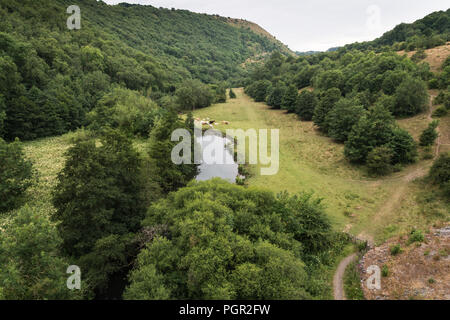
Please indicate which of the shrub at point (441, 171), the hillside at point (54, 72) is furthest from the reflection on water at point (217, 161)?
the hillside at point (54, 72)

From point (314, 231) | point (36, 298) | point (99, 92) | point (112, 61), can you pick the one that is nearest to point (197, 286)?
point (36, 298)

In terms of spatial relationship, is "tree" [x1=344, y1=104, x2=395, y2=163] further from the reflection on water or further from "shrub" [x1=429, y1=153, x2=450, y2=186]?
the reflection on water

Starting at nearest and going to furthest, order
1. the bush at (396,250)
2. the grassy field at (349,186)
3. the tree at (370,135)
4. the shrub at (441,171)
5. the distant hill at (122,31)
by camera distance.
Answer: the bush at (396,250) → the grassy field at (349,186) → the shrub at (441,171) → the tree at (370,135) → the distant hill at (122,31)

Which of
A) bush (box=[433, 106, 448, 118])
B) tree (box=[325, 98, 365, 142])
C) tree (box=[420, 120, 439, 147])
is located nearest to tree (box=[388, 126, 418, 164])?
tree (box=[420, 120, 439, 147])

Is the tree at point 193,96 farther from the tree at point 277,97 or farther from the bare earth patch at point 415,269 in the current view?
the bare earth patch at point 415,269

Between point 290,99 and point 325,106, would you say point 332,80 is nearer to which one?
point 290,99

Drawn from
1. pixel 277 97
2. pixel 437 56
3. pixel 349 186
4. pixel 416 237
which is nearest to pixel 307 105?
pixel 277 97
